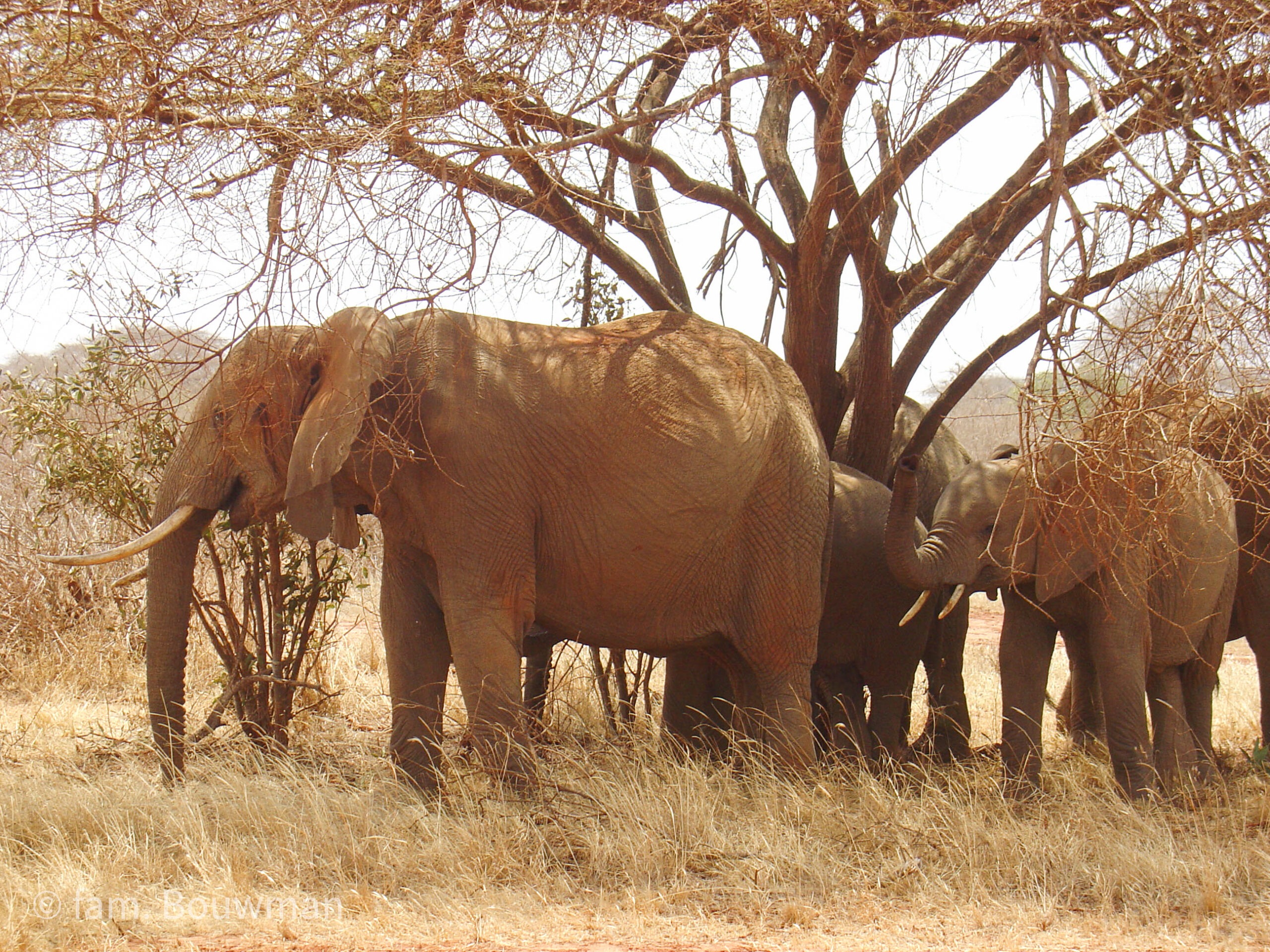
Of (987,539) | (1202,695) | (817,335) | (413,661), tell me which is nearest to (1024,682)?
(987,539)

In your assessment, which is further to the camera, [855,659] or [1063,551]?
[855,659]

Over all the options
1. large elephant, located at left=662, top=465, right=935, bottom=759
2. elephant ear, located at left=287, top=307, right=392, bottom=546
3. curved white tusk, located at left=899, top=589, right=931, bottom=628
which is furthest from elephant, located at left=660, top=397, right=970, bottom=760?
elephant ear, located at left=287, top=307, right=392, bottom=546

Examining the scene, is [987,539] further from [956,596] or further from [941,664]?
[941,664]

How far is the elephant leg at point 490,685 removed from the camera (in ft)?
19.6

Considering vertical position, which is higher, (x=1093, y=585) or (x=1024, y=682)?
(x=1093, y=585)

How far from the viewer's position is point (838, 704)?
7797mm

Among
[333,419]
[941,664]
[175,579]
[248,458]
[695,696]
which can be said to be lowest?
[695,696]

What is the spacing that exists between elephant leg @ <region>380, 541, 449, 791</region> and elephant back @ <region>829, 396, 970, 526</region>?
Answer: 2913 mm

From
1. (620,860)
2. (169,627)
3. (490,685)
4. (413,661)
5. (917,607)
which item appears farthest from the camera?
(917,607)

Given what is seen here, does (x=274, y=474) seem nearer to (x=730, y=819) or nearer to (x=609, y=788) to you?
(x=609, y=788)

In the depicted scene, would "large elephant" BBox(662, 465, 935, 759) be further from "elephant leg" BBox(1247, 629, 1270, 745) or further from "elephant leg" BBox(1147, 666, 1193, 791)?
"elephant leg" BBox(1247, 629, 1270, 745)

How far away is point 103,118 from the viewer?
19.6 ft

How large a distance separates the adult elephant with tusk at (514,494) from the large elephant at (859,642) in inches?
25.2

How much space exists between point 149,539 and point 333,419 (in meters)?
1.09
